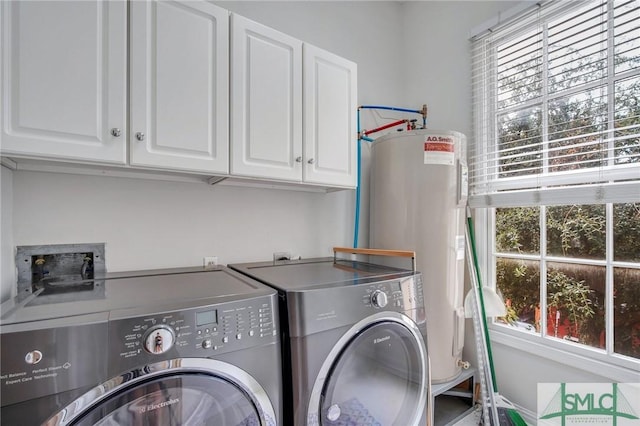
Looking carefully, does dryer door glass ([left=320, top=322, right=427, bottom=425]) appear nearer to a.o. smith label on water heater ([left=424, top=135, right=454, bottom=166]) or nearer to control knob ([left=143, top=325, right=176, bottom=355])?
control knob ([left=143, top=325, right=176, bottom=355])

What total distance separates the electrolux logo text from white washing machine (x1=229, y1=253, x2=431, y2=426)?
33.5 inches

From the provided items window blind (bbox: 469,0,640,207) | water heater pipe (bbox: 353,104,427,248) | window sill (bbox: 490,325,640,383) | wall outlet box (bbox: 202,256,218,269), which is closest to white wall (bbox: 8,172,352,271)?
wall outlet box (bbox: 202,256,218,269)

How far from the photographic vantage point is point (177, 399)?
814 millimetres

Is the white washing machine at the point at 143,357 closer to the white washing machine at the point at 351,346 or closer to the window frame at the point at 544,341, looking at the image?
the white washing machine at the point at 351,346

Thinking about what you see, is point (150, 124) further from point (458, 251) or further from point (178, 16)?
point (458, 251)

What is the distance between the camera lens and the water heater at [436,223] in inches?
68.1

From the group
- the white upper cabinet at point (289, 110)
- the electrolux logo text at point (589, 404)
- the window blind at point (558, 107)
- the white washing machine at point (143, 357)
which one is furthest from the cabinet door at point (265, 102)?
the electrolux logo text at point (589, 404)

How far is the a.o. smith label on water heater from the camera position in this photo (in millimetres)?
1723

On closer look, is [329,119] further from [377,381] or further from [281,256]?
[377,381]

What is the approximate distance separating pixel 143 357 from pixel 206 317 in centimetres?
17

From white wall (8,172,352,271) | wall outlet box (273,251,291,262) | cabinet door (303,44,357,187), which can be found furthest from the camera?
wall outlet box (273,251,291,262)

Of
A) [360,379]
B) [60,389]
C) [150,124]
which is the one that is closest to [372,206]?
[360,379]

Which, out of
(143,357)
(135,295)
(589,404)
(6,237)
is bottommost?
(589,404)

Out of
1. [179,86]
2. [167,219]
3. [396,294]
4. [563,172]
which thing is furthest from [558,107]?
[167,219]
